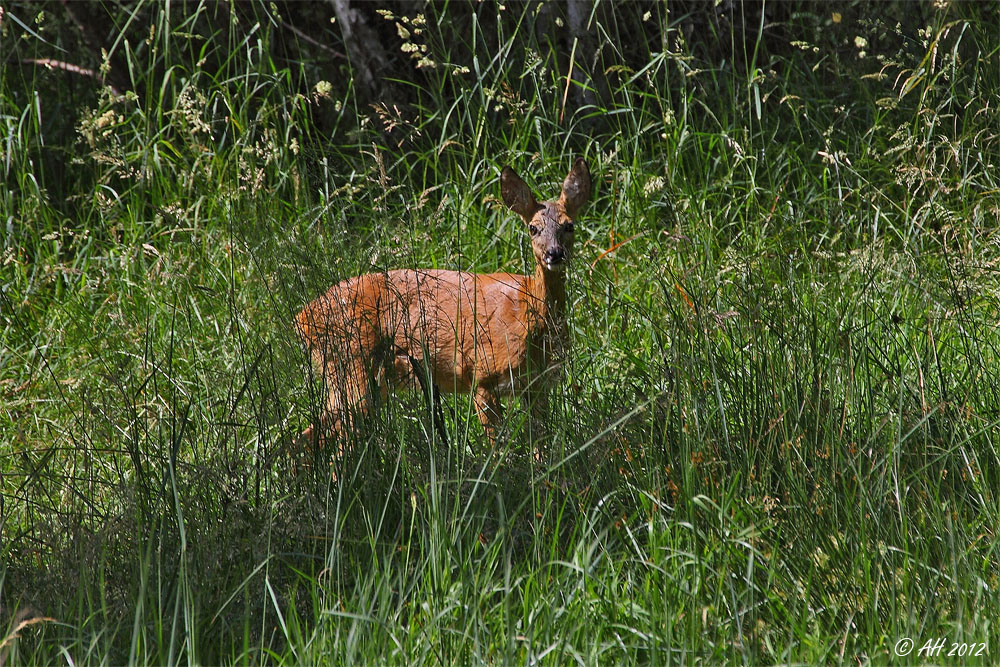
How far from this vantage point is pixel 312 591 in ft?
7.80

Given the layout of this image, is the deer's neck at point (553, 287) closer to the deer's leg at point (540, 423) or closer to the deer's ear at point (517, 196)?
the deer's ear at point (517, 196)

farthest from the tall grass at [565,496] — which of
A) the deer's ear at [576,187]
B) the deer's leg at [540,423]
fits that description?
the deer's ear at [576,187]

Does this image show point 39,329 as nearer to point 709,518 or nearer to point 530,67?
point 530,67

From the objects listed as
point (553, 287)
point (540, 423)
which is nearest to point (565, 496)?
point (540, 423)

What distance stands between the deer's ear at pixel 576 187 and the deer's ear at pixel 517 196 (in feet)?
0.38

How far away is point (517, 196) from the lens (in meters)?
4.19

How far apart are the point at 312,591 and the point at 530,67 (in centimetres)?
264

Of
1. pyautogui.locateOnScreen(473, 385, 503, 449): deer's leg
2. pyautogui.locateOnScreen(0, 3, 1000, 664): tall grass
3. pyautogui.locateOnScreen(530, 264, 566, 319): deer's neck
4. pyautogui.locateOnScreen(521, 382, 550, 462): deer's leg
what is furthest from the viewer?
pyautogui.locateOnScreen(530, 264, 566, 319): deer's neck

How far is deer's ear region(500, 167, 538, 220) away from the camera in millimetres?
4149

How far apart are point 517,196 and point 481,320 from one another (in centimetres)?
47

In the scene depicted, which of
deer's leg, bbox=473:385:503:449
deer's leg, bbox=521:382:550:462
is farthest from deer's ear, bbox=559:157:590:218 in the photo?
deer's leg, bbox=521:382:550:462

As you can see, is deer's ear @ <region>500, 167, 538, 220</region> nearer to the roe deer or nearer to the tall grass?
the roe deer

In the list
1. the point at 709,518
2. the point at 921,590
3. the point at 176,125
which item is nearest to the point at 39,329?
the point at 176,125

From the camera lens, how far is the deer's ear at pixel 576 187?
4.21m
